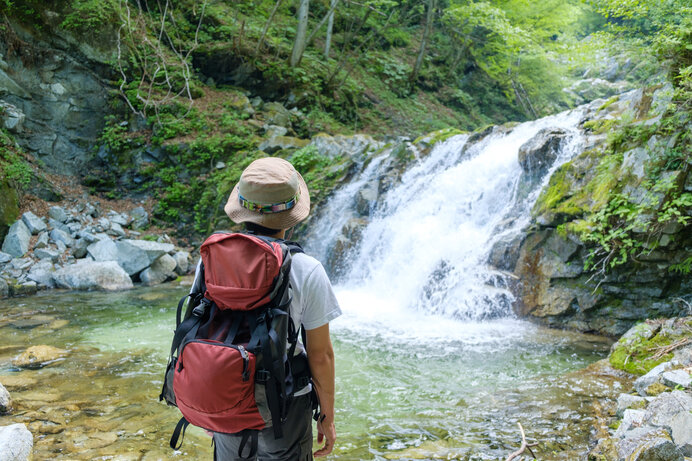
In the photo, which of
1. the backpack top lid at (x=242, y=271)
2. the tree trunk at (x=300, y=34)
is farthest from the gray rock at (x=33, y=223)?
the backpack top lid at (x=242, y=271)

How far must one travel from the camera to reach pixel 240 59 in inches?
601

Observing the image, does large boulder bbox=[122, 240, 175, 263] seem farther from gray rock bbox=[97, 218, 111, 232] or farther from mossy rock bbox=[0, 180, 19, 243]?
mossy rock bbox=[0, 180, 19, 243]

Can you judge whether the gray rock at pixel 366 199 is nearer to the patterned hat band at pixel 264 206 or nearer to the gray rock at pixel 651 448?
the gray rock at pixel 651 448

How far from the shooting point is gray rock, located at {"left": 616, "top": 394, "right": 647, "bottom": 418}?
3512 mm

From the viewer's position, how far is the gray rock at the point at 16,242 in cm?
927

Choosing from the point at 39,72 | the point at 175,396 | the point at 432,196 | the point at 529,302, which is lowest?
the point at 529,302

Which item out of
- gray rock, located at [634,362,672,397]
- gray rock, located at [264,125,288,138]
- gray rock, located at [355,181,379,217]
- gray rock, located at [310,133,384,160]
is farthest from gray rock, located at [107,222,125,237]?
gray rock, located at [634,362,672,397]

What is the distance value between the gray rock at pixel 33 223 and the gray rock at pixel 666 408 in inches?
451

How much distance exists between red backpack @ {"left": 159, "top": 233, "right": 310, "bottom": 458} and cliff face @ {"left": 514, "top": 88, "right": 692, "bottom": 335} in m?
5.46

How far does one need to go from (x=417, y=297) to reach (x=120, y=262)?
6.54 m

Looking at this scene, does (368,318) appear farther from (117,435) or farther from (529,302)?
(117,435)

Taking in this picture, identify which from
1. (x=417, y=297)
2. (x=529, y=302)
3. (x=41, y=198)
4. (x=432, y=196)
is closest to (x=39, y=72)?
(x=41, y=198)

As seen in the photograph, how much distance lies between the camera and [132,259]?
9.95 metres

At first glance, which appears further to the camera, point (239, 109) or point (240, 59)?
point (240, 59)
